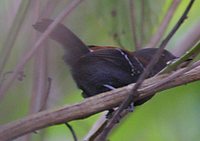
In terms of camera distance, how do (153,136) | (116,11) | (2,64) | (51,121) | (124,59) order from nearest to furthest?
1. (2,64)
2. (51,121)
3. (116,11)
4. (153,136)
5. (124,59)

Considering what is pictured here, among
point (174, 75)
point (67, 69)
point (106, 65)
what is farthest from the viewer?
point (106, 65)

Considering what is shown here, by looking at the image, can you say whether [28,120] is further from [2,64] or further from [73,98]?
[73,98]

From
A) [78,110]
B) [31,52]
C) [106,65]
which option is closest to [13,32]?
[31,52]

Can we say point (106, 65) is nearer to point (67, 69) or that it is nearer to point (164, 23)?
point (164, 23)

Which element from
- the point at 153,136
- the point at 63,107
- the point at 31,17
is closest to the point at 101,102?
the point at 63,107

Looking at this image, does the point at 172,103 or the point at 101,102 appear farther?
the point at 172,103

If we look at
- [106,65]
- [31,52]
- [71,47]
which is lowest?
[106,65]

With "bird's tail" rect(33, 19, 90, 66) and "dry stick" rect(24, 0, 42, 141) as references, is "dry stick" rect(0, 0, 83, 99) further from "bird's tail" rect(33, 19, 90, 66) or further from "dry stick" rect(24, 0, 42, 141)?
"bird's tail" rect(33, 19, 90, 66)
